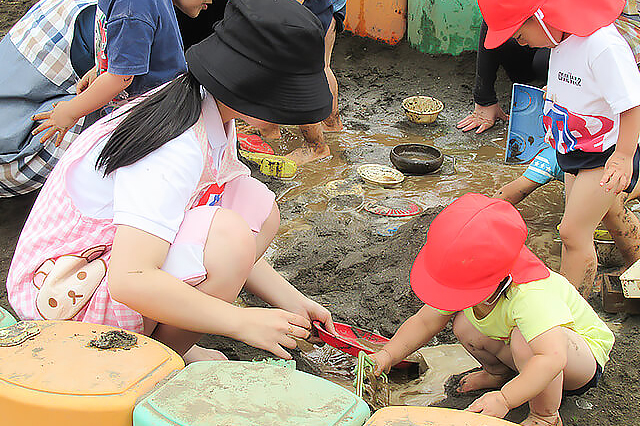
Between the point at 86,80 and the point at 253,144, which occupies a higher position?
the point at 86,80

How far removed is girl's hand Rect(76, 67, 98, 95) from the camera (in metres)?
2.46

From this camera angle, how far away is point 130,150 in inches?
60.6

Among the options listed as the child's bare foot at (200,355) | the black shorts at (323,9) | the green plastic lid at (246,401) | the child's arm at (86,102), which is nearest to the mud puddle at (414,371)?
the child's bare foot at (200,355)

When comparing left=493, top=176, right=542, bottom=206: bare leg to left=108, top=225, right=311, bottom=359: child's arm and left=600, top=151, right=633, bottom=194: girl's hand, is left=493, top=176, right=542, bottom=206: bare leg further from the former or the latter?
left=108, top=225, right=311, bottom=359: child's arm

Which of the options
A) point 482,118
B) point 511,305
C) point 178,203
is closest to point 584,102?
point 511,305

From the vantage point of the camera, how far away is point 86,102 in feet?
7.50

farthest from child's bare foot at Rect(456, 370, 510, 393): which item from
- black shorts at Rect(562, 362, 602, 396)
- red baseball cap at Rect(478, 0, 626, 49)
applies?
red baseball cap at Rect(478, 0, 626, 49)

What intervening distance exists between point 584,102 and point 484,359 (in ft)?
2.98

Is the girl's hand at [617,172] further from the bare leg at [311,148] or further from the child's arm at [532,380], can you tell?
the bare leg at [311,148]

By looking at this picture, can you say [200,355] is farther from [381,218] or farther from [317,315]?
[381,218]

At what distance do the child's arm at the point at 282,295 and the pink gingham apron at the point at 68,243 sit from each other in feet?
1.41

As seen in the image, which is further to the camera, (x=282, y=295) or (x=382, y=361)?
(x=282, y=295)

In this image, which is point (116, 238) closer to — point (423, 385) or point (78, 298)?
point (78, 298)

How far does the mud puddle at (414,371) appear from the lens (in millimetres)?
1907
